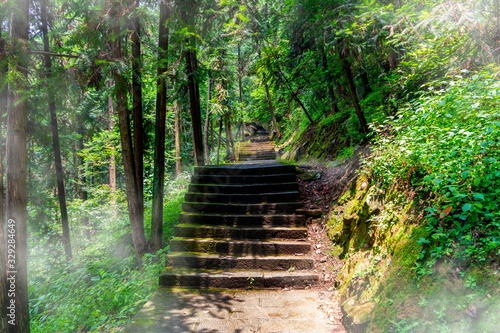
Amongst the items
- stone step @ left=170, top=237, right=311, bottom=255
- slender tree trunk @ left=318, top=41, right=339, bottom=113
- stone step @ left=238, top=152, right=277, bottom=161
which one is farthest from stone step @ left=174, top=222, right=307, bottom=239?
stone step @ left=238, top=152, right=277, bottom=161

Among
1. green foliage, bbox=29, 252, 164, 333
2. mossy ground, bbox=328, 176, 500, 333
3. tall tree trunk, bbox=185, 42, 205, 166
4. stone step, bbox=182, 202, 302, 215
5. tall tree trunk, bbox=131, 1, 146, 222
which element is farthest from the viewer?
tall tree trunk, bbox=185, 42, 205, 166

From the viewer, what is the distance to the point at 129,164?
20.1ft

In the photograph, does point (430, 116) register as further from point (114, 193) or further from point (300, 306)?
point (114, 193)

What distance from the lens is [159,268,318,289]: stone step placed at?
446cm

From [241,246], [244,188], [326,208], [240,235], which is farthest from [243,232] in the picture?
[326,208]

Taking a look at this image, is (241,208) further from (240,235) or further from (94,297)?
(94,297)

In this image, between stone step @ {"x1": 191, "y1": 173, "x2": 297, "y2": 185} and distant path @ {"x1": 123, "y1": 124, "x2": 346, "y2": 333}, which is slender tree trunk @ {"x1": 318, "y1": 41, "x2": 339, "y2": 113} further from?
stone step @ {"x1": 191, "y1": 173, "x2": 297, "y2": 185}

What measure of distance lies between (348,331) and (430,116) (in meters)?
2.95

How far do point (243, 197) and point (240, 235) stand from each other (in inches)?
48.3

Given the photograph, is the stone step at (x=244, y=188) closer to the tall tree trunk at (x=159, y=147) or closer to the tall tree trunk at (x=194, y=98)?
the tall tree trunk at (x=159, y=147)

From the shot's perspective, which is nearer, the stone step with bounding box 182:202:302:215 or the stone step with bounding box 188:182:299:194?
the stone step with bounding box 182:202:302:215

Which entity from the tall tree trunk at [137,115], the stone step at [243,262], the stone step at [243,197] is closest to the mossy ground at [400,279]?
the stone step at [243,262]

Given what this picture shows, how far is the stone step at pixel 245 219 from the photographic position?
5.67 metres

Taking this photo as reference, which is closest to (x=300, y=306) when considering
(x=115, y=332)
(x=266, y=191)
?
(x=115, y=332)
